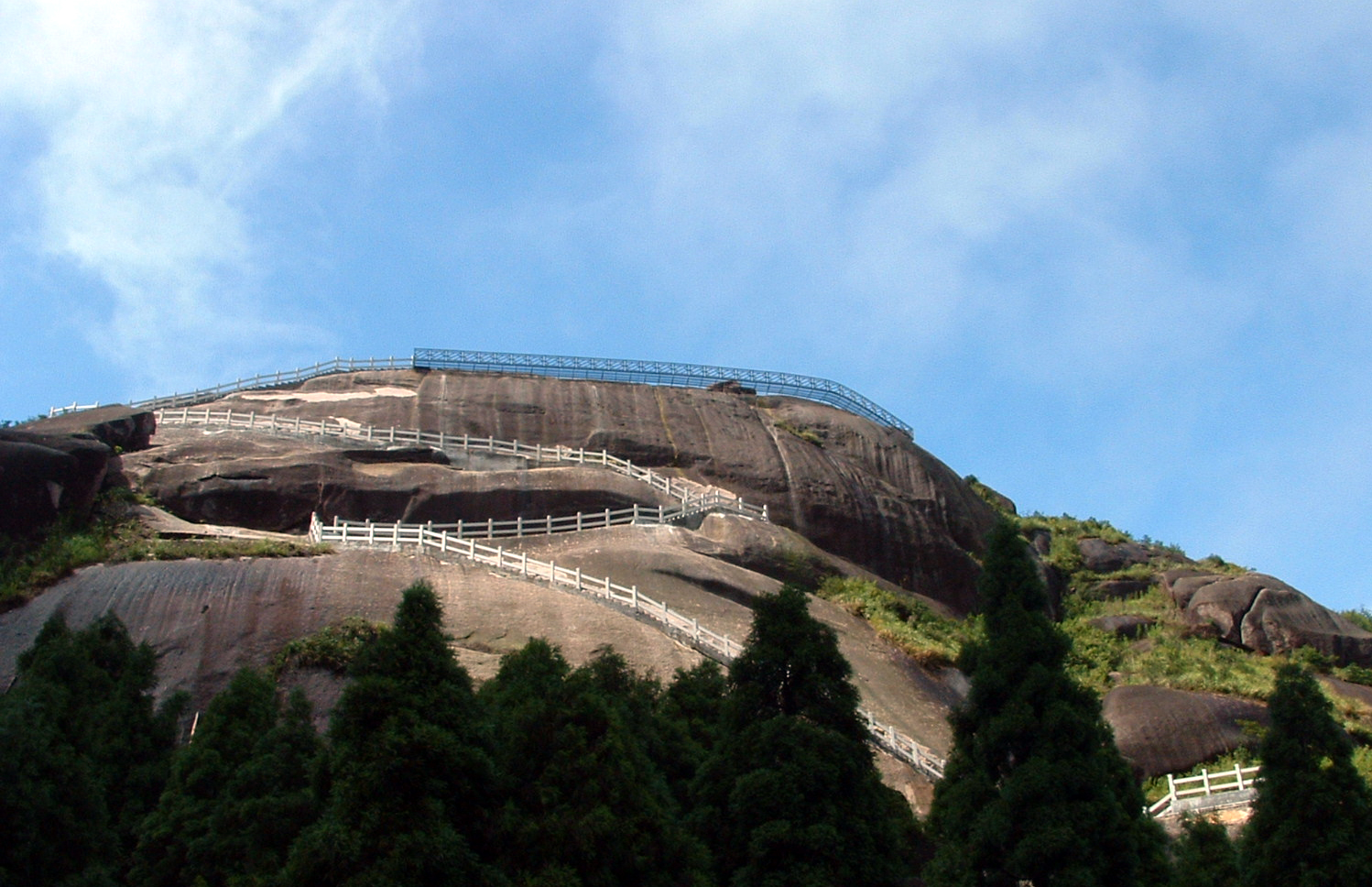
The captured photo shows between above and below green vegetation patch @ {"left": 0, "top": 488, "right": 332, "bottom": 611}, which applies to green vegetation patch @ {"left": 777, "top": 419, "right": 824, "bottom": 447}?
above

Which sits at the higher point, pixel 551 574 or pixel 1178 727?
pixel 551 574

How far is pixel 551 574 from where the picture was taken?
4284 cm

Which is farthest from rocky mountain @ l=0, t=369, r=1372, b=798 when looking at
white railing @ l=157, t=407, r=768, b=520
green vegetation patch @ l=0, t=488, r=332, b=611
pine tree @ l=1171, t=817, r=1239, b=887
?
pine tree @ l=1171, t=817, r=1239, b=887

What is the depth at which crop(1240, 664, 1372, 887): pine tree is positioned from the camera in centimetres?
2391

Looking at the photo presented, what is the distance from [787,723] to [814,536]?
3244 centimetres

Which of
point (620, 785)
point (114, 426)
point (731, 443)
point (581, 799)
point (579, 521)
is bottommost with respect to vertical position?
point (581, 799)

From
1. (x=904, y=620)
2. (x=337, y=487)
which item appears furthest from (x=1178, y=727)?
(x=337, y=487)

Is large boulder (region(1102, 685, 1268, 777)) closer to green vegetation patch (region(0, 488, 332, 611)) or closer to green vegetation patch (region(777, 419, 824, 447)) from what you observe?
green vegetation patch (region(777, 419, 824, 447))

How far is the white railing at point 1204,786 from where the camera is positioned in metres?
38.0

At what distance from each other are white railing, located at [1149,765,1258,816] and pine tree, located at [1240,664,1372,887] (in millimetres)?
12965

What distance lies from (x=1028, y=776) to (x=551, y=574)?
19085 millimetres

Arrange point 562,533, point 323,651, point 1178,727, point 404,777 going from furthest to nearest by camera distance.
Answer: point 562,533
point 1178,727
point 323,651
point 404,777

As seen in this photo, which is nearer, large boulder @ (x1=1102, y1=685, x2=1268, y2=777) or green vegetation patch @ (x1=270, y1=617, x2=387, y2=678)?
green vegetation patch @ (x1=270, y1=617, x2=387, y2=678)

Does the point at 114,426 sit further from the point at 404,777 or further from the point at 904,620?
the point at 404,777
